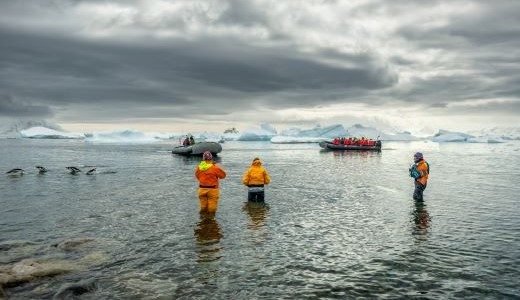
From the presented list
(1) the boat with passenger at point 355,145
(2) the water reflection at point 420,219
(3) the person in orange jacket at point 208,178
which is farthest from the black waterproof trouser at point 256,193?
(1) the boat with passenger at point 355,145

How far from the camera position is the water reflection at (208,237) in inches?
446

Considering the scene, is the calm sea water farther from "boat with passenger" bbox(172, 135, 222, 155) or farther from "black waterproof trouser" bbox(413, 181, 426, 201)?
"boat with passenger" bbox(172, 135, 222, 155)

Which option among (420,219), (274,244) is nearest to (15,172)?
(274,244)

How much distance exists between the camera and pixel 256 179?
18422mm

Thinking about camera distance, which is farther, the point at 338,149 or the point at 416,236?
the point at 338,149

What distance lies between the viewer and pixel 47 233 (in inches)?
556

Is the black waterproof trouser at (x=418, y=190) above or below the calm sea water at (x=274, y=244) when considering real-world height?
above

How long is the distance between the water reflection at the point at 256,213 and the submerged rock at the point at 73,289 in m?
6.43

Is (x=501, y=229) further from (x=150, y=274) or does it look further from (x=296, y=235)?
(x=150, y=274)

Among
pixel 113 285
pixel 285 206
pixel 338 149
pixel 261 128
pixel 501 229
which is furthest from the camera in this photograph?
pixel 261 128

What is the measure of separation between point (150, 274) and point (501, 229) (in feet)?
37.9

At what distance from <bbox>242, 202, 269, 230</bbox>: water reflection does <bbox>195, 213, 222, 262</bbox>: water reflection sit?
1.32 meters

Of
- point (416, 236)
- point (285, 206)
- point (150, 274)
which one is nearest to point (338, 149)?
point (285, 206)

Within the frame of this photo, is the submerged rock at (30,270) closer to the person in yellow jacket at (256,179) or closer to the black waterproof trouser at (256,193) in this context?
the person in yellow jacket at (256,179)
